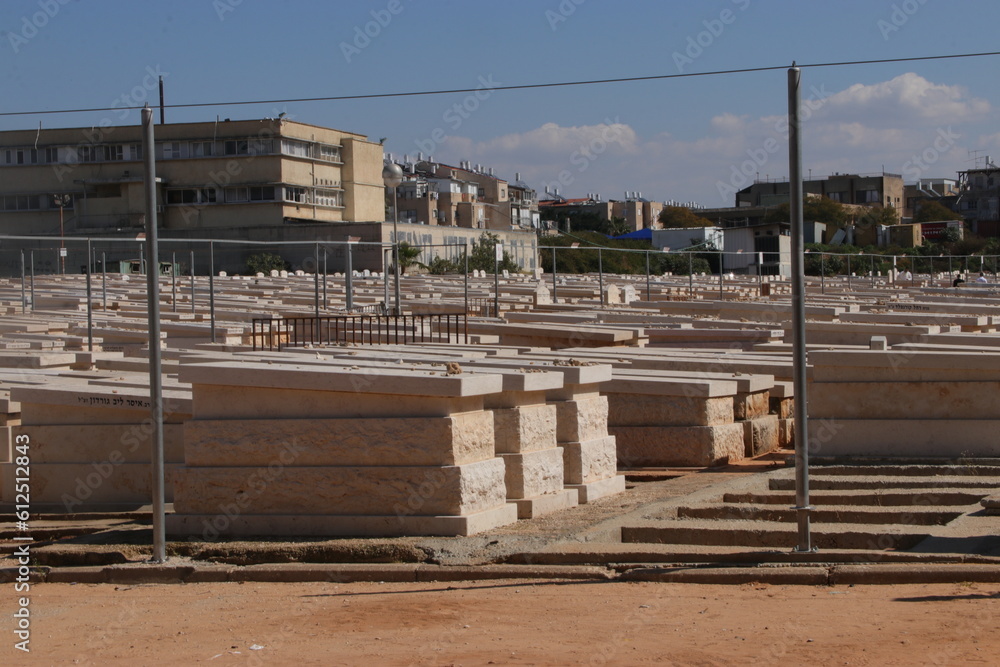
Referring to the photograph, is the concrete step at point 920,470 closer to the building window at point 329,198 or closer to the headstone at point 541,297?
the headstone at point 541,297

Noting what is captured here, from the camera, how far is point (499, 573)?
25.9 ft

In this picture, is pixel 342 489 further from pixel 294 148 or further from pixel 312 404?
pixel 294 148

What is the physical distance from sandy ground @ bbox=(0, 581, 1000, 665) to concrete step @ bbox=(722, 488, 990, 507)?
2361mm

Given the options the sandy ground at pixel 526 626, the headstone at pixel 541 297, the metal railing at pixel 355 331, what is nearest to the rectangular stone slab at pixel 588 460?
the sandy ground at pixel 526 626

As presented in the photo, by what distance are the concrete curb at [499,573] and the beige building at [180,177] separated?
221ft

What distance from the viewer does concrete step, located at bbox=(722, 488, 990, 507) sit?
922cm

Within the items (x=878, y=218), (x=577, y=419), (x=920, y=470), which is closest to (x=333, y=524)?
(x=577, y=419)

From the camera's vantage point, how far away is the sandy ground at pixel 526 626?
19.4 ft

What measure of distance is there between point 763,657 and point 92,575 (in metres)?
5.05

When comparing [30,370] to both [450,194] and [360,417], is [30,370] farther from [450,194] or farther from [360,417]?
[450,194]

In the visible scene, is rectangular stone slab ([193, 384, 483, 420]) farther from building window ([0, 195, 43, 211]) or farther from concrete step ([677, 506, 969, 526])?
building window ([0, 195, 43, 211])

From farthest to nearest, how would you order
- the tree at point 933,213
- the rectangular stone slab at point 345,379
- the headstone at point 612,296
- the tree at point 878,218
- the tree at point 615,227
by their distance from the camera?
the tree at point 615,227 → the tree at point 933,213 → the tree at point 878,218 → the headstone at point 612,296 → the rectangular stone slab at point 345,379

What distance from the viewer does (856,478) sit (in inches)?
395

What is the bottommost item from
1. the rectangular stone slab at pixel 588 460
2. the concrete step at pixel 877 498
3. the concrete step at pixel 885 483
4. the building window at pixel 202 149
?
the concrete step at pixel 877 498
